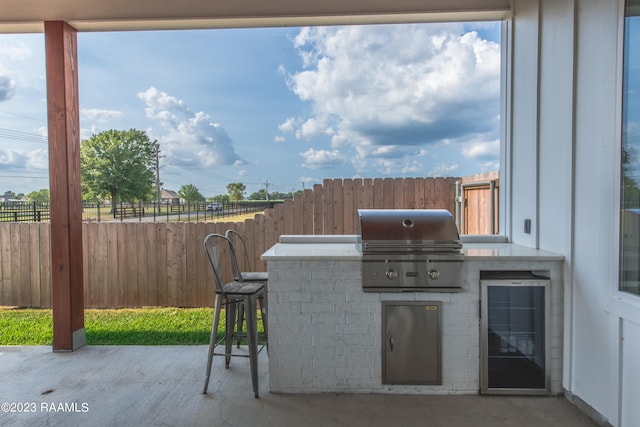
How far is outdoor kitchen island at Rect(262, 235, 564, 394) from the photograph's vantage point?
248 centimetres

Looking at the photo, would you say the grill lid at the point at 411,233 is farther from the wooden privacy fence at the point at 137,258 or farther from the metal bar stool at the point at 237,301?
the wooden privacy fence at the point at 137,258

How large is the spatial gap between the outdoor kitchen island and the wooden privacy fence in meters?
1.62

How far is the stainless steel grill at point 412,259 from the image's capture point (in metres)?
2.45

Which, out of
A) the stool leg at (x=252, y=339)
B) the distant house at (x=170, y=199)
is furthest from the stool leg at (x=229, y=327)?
the distant house at (x=170, y=199)

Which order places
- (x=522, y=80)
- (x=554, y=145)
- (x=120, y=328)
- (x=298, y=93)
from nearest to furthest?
(x=554, y=145)
(x=522, y=80)
(x=120, y=328)
(x=298, y=93)

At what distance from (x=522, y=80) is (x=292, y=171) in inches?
88.3

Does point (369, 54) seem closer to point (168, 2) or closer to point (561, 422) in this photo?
point (168, 2)

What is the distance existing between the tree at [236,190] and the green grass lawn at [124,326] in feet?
4.37

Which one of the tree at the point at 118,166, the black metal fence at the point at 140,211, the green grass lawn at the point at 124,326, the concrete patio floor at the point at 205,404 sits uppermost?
the tree at the point at 118,166

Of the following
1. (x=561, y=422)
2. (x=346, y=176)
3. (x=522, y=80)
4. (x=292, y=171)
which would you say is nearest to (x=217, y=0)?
(x=292, y=171)

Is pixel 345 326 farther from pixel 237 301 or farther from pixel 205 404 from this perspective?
pixel 205 404

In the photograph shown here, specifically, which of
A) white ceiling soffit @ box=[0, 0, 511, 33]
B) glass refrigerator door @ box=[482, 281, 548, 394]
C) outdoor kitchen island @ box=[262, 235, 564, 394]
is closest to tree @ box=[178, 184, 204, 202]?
white ceiling soffit @ box=[0, 0, 511, 33]

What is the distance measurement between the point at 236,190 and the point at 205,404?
2.34m

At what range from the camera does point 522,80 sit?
9.35 ft
